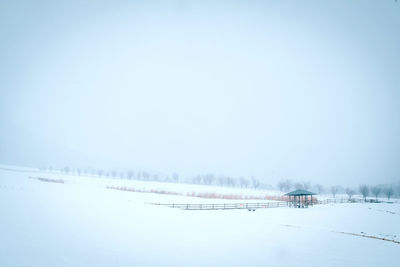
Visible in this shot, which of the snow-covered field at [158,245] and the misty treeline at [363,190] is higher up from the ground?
the snow-covered field at [158,245]

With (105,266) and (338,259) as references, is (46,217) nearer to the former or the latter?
(105,266)

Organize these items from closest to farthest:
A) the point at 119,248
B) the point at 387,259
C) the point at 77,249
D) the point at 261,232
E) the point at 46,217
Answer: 1. the point at 77,249
2. the point at 119,248
3. the point at 387,259
4. the point at 46,217
5. the point at 261,232

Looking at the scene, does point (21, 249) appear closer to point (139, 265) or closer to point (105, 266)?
point (105, 266)

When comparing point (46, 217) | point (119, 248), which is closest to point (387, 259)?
point (119, 248)

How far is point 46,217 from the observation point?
56.5ft

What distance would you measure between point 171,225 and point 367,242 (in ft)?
47.9

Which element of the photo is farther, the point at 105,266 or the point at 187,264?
the point at 187,264

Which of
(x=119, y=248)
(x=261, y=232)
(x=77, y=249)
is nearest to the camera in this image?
(x=77, y=249)

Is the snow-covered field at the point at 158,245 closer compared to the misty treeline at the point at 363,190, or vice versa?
the snow-covered field at the point at 158,245

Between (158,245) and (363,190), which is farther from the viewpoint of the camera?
(363,190)

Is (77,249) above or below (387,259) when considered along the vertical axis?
above

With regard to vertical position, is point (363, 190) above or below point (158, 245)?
below

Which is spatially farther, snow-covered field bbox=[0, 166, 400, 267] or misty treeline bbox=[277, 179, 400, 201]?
misty treeline bbox=[277, 179, 400, 201]

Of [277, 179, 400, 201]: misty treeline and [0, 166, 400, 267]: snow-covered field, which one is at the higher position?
[0, 166, 400, 267]: snow-covered field
